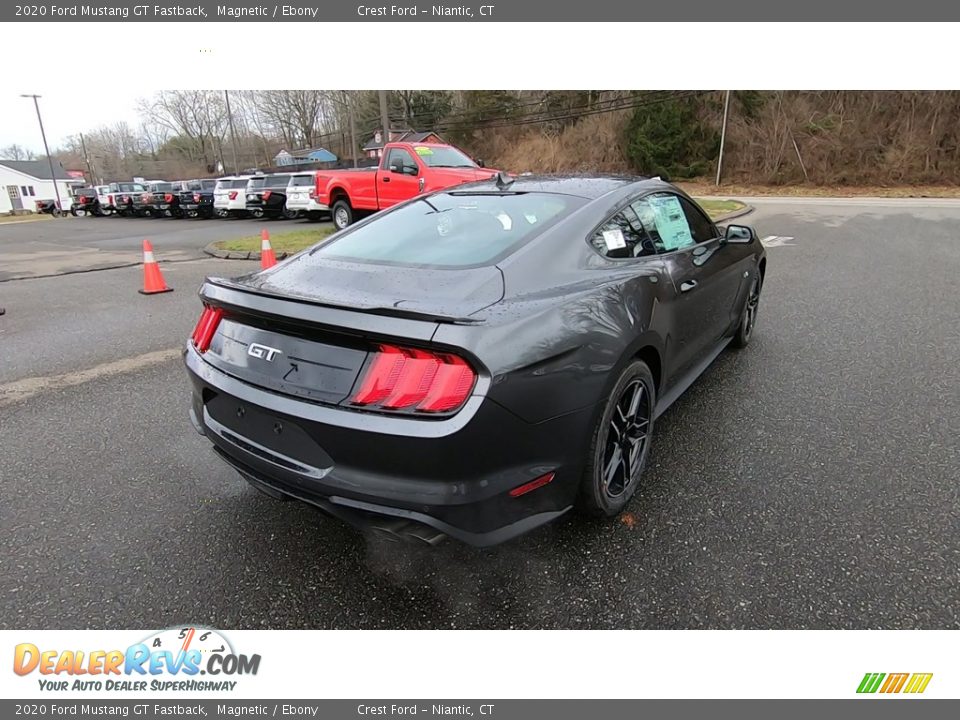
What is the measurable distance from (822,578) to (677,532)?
1.81 feet

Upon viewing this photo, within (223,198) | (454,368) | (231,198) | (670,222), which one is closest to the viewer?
(454,368)

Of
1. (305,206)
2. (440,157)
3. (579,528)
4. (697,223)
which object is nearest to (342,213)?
(440,157)

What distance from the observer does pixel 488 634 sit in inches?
82.2

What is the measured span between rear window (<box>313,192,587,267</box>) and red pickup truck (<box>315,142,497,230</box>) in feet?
26.9

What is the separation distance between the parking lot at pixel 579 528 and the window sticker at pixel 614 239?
1.16m

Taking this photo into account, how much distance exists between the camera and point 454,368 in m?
1.90

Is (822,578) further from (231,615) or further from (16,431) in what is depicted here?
(16,431)

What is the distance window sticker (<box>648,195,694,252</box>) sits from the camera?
333cm

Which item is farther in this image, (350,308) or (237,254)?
(237,254)

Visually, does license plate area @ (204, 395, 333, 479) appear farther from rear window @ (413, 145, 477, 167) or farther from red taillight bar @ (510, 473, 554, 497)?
rear window @ (413, 145, 477, 167)

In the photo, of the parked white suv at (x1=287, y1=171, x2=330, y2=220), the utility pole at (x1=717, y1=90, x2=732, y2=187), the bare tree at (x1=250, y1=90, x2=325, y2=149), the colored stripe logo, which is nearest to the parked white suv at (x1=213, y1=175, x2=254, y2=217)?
the parked white suv at (x1=287, y1=171, x2=330, y2=220)

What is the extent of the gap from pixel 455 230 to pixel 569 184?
818mm

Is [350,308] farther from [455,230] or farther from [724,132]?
[724,132]

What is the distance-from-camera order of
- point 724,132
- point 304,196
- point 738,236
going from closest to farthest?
point 738,236 → point 304,196 → point 724,132
